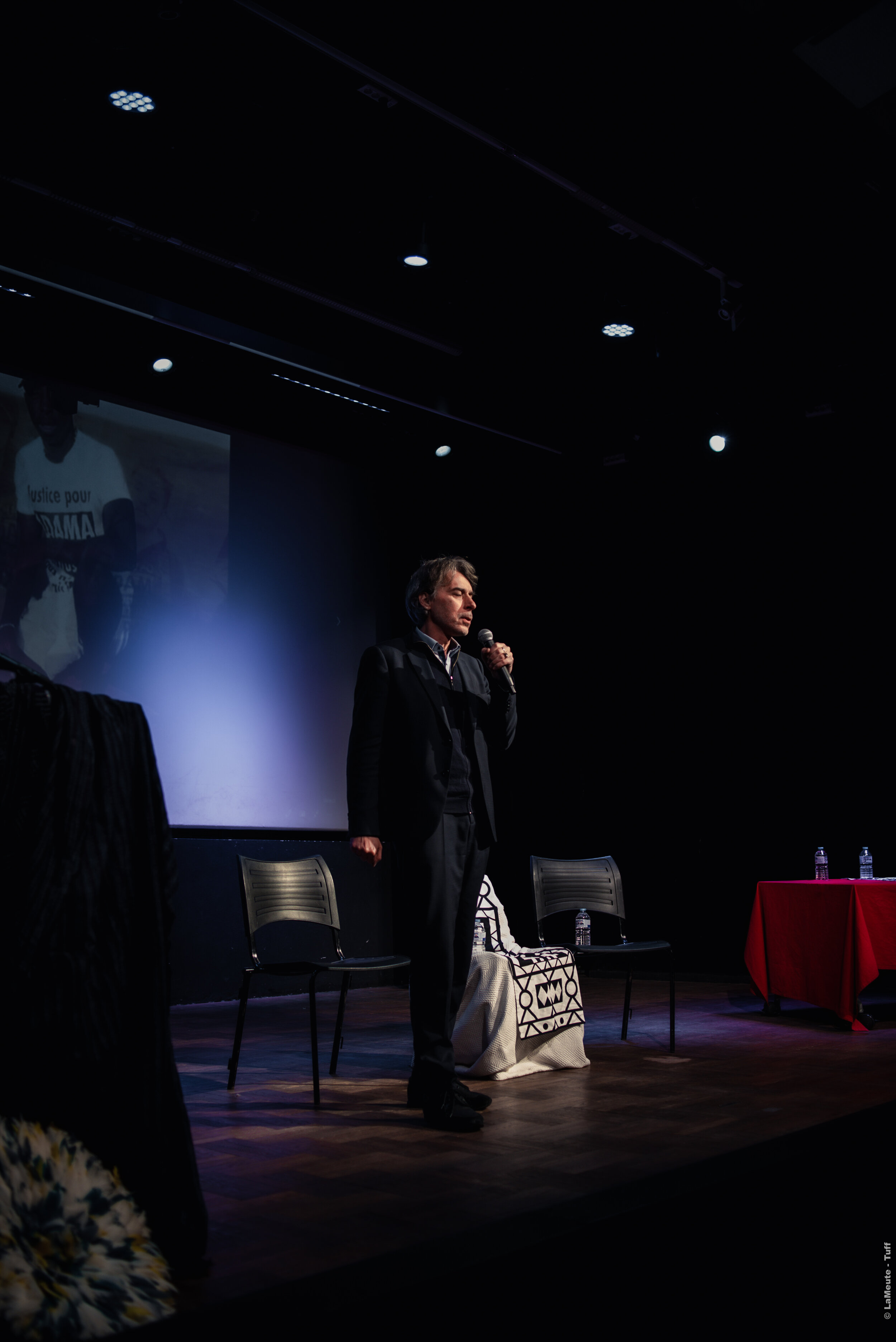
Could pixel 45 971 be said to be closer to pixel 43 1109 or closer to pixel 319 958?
pixel 43 1109

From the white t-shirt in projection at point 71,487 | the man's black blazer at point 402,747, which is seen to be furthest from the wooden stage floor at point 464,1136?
the white t-shirt in projection at point 71,487

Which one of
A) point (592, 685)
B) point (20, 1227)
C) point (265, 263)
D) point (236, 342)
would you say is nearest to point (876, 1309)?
point (20, 1227)

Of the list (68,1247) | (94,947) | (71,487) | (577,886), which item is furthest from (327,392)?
(68,1247)

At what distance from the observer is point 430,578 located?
10.4ft

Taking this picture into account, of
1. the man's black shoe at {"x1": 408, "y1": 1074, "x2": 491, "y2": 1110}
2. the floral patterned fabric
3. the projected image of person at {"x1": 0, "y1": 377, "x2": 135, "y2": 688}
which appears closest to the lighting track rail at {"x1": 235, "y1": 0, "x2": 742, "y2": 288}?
the projected image of person at {"x1": 0, "y1": 377, "x2": 135, "y2": 688}

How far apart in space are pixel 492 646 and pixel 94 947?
1.68m

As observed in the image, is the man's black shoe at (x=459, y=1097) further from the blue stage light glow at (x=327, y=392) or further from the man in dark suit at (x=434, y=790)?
the blue stage light glow at (x=327, y=392)

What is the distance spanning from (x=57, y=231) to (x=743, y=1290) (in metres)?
5.12

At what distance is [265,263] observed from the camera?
539 cm

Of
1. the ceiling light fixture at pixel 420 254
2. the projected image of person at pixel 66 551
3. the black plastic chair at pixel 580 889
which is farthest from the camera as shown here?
the projected image of person at pixel 66 551

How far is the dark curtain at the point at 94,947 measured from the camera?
149cm

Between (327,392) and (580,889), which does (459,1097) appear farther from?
(327,392)

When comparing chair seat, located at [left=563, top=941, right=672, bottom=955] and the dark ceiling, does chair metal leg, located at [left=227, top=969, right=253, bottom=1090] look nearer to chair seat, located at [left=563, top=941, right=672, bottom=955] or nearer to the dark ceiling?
chair seat, located at [left=563, top=941, right=672, bottom=955]

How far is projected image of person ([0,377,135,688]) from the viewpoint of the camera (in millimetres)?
5816
